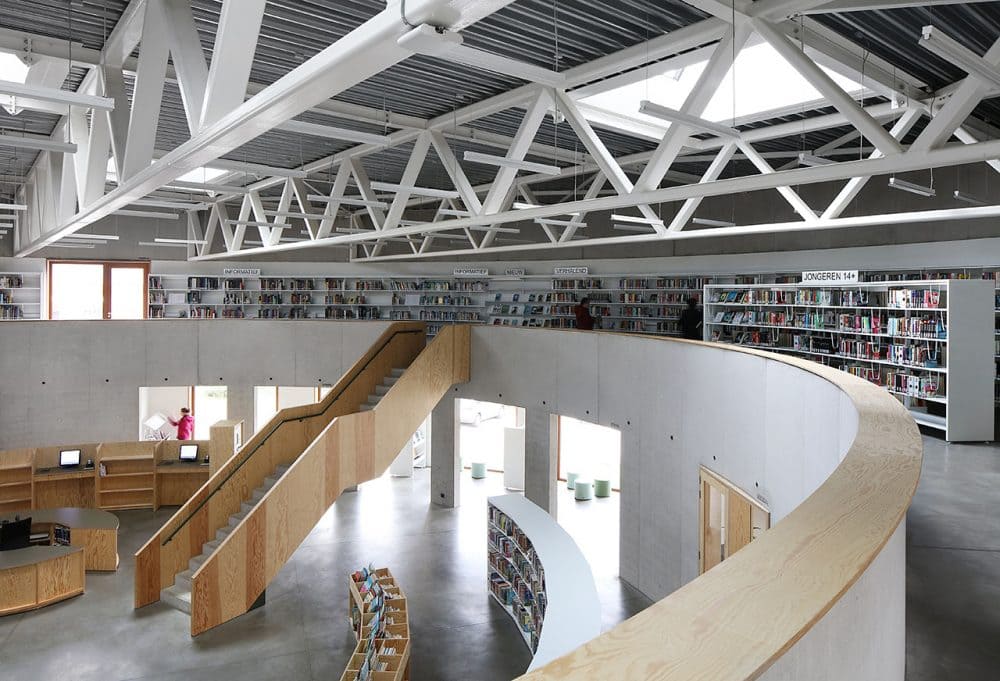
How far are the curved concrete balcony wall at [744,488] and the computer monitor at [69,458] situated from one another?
7.13m

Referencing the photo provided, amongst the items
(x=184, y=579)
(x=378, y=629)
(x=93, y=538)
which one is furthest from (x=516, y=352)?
(x=93, y=538)

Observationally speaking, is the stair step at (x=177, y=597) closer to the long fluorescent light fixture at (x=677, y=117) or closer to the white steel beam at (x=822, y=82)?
the long fluorescent light fixture at (x=677, y=117)

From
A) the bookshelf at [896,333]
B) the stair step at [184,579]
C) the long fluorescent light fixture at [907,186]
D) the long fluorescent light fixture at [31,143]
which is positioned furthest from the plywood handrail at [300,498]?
the long fluorescent light fixture at [907,186]

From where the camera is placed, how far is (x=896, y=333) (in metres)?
9.80

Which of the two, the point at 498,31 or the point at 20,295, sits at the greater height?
the point at 498,31

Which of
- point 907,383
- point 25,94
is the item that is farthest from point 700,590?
point 907,383

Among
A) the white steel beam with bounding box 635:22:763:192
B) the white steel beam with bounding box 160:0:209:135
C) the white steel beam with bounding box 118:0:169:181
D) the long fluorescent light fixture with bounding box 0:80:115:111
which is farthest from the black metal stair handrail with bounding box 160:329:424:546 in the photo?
the white steel beam with bounding box 635:22:763:192

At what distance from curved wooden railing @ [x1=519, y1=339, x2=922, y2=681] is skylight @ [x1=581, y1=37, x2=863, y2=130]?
642cm

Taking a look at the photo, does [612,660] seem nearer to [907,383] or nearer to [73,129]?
[73,129]

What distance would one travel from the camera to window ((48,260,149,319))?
57.6ft

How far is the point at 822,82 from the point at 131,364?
43.9 feet

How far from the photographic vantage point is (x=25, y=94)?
13.1 ft

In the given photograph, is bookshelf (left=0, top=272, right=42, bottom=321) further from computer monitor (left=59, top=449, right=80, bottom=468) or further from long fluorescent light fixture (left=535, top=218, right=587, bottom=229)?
long fluorescent light fixture (left=535, top=218, right=587, bottom=229)

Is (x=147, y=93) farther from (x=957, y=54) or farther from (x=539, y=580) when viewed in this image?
(x=539, y=580)
